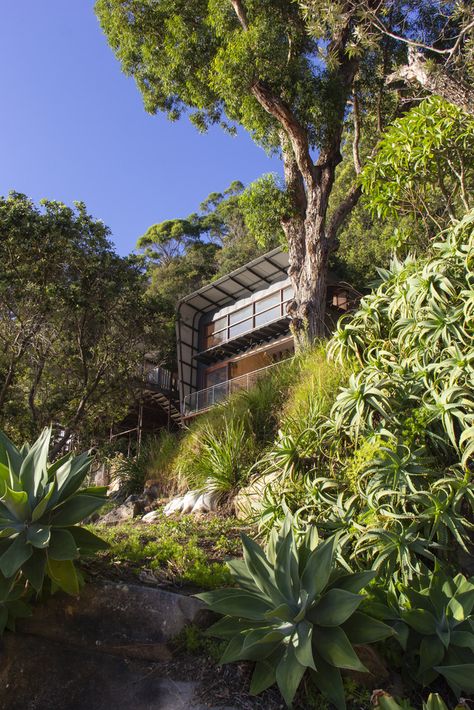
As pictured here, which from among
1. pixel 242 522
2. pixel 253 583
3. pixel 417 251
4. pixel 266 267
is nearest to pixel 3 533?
pixel 253 583

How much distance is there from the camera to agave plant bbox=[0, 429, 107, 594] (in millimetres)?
3598

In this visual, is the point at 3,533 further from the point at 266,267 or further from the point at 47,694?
the point at 266,267

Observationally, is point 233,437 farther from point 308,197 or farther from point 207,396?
point 207,396

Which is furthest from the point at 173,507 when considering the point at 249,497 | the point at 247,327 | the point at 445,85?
the point at 247,327

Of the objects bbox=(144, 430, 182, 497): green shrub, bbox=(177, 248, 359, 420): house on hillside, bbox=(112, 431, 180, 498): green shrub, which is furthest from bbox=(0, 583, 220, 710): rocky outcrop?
bbox=(177, 248, 359, 420): house on hillside

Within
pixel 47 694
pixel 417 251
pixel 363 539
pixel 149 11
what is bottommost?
pixel 47 694

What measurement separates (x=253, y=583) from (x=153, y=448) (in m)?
9.09

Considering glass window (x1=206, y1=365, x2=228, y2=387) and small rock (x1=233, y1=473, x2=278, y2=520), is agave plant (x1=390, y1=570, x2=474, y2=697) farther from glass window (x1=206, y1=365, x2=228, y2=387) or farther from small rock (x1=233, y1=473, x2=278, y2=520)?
glass window (x1=206, y1=365, x2=228, y2=387)

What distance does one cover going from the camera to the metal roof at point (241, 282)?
965 inches

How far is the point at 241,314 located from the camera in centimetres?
2614

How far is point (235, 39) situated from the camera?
43.0 ft

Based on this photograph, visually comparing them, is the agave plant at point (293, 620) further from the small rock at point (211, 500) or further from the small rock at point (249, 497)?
the small rock at point (211, 500)

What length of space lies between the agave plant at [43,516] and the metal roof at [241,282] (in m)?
20.1

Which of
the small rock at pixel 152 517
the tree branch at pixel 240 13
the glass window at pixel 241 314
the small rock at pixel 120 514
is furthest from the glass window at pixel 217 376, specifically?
the small rock at pixel 152 517
